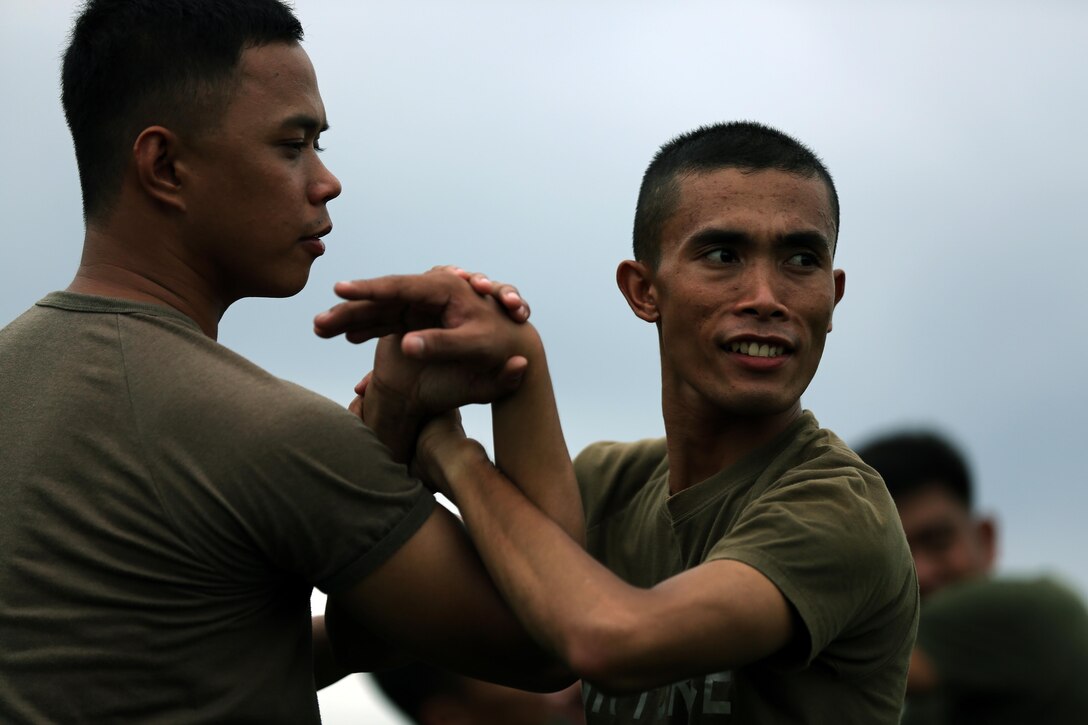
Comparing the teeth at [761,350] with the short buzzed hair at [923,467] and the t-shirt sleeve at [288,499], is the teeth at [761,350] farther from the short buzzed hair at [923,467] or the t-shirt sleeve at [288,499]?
the short buzzed hair at [923,467]

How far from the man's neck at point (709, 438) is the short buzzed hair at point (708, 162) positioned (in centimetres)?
54

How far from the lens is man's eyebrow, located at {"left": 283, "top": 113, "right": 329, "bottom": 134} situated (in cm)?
394

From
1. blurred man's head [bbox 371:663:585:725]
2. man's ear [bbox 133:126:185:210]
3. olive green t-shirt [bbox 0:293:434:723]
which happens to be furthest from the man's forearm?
blurred man's head [bbox 371:663:585:725]

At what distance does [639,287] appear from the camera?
487 cm

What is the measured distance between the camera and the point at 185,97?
12.6 ft

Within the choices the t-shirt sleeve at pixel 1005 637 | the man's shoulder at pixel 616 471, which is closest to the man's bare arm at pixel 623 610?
the man's shoulder at pixel 616 471

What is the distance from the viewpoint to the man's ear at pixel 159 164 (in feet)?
12.6

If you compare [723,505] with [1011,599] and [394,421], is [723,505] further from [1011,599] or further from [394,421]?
[1011,599]

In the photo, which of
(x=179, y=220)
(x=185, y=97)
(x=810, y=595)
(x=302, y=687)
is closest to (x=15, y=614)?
(x=302, y=687)

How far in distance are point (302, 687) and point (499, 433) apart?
2.73 feet

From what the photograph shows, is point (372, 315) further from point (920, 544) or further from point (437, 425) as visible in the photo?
point (920, 544)

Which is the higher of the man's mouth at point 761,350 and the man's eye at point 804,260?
the man's eye at point 804,260

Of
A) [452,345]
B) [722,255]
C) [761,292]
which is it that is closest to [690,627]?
[452,345]

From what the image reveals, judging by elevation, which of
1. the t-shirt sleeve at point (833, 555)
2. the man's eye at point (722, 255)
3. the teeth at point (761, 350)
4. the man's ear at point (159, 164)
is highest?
the man's eye at point (722, 255)
